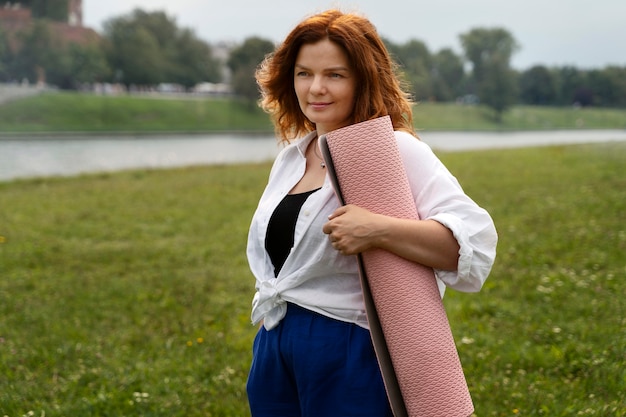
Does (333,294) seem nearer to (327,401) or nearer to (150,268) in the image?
(327,401)

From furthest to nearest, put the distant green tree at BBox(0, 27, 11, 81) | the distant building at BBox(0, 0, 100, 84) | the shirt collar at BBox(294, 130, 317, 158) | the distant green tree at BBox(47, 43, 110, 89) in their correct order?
the distant green tree at BBox(47, 43, 110, 89), the distant building at BBox(0, 0, 100, 84), the distant green tree at BBox(0, 27, 11, 81), the shirt collar at BBox(294, 130, 317, 158)

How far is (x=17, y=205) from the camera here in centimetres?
1160

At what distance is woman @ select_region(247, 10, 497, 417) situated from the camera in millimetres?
1761

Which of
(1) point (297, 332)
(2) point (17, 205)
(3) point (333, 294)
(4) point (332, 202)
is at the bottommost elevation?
(2) point (17, 205)

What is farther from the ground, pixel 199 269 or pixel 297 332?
pixel 297 332

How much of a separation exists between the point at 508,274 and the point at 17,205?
8.72 meters

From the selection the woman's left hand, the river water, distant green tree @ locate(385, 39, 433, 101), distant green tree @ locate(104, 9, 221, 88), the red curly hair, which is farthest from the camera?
distant green tree @ locate(385, 39, 433, 101)

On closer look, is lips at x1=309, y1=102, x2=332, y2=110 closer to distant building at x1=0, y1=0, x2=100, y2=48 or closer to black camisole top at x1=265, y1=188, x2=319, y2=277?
black camisole top at x1=265, y1=188, x2=319, y2=277

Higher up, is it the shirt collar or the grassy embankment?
the shirt collar

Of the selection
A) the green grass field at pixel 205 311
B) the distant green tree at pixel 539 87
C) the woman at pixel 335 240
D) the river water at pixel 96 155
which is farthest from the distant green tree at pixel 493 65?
the woman at pixel 335 240

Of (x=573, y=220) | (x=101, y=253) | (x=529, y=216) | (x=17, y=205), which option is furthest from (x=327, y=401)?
(x=17, y=205)

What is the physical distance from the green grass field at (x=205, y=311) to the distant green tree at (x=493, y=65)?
227 ft

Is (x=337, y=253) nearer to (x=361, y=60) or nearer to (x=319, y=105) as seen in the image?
(x=319, y=105)

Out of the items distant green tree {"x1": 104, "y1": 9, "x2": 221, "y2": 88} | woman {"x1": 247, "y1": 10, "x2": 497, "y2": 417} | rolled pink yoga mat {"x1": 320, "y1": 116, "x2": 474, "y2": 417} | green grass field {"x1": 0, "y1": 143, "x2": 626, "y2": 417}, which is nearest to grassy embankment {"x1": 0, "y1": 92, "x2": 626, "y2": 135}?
distant green tree {"x1": 104, "y1": 9, "x2": 221, "y2": 88}
